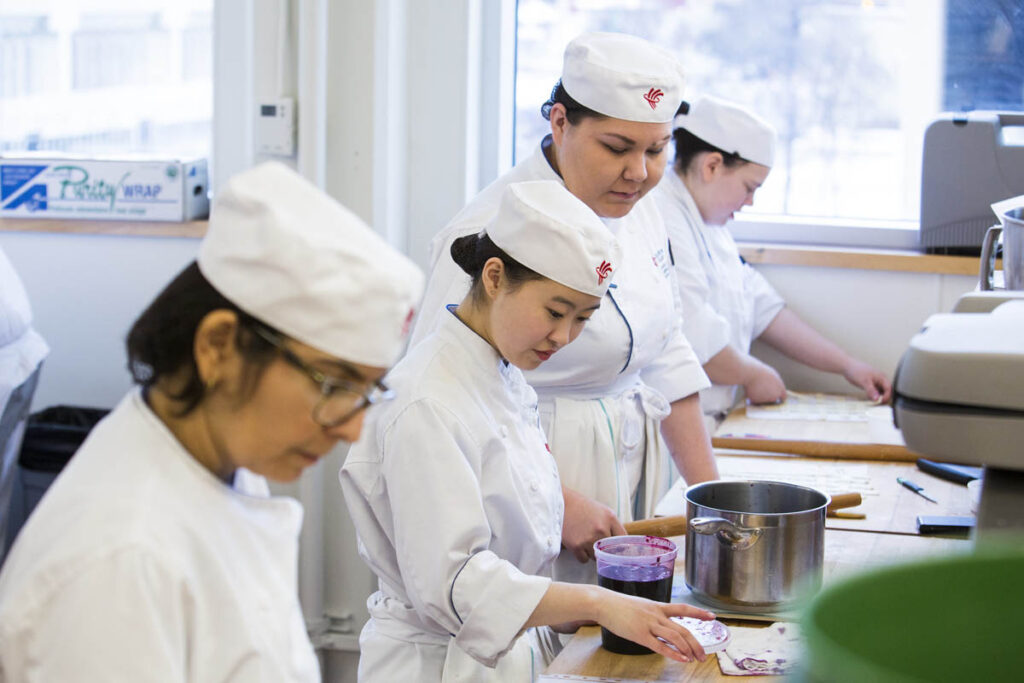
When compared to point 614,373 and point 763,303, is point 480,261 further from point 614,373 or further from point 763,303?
point 763,303

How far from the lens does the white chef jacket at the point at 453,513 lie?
1.48 m

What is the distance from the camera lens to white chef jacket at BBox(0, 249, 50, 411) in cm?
268

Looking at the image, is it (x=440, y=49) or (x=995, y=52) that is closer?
(x=440, y=49)

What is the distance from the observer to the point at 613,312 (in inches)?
83.1

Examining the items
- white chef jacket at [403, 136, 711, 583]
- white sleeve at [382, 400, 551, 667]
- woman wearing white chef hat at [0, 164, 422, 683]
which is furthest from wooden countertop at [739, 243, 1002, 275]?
woman wearing white chef hat at [0, 164, 422, 683]

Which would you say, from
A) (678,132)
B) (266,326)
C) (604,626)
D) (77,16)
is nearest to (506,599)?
(604,626)

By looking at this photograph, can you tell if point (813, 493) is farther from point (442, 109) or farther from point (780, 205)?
point (780, 205)

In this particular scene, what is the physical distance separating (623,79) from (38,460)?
2.00 metres

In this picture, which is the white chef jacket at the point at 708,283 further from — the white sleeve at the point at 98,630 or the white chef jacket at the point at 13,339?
the white sleeve at the point at 98,630

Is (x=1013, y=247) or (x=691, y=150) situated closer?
(x=1013, y=247)

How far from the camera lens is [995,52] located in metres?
3.36

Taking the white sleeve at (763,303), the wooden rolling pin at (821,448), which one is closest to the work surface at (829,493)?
the wooden rolling pin at (821,448)

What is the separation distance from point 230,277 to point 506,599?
0.69 meters

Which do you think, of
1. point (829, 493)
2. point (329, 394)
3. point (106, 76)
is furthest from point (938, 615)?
point (106, 76)
